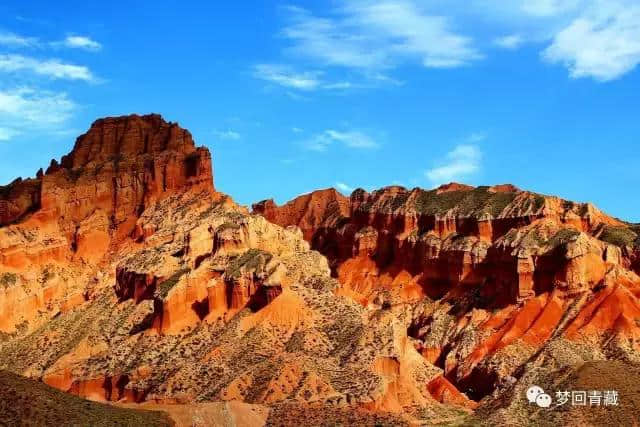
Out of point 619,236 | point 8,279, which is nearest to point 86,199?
point 8,279

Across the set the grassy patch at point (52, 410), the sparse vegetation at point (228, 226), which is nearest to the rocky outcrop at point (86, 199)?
the sparse vegetation at point (228, 226)

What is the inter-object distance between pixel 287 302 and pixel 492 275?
122 ft

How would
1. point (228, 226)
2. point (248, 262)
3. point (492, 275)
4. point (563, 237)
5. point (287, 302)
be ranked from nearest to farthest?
point (287, 302) < point (248, 262) < point (228, 226) < point (563, 237) < point (492, 275)

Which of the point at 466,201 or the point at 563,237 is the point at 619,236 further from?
the point at 466,201

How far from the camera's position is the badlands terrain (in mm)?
92312

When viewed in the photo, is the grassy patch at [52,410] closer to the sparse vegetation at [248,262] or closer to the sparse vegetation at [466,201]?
the sparse vegetation at [248,262]

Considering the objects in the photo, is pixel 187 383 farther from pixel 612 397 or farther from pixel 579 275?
pixel 579 275

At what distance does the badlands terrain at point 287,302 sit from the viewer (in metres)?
92.3

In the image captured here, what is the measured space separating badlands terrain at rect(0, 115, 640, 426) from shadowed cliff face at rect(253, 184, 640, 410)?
26cm

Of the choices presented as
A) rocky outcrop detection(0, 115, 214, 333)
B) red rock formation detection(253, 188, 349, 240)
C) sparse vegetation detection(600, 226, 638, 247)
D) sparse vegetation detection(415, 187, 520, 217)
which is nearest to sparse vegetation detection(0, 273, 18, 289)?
Answer: rocky outcrop detection(0, 115, 214, 333)

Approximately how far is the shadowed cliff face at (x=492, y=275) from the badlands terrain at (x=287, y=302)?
26 cm

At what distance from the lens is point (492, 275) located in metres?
132

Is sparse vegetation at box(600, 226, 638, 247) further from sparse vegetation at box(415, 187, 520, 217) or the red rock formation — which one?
the red rock formation

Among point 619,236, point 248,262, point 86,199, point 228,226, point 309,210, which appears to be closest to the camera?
point 248,262
